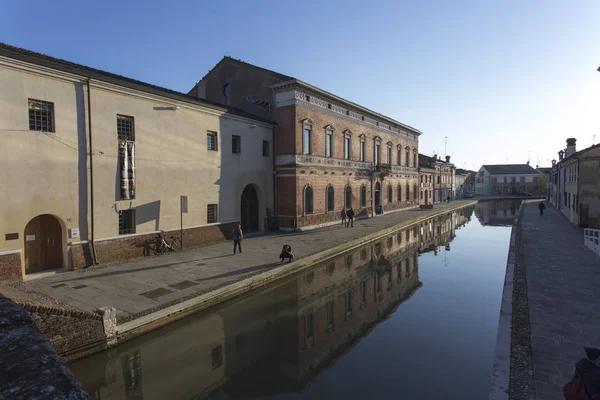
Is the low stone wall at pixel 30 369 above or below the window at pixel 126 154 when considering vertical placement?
below

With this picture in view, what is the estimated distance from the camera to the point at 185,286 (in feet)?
36.8

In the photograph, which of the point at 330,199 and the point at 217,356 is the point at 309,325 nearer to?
the point at 217,356

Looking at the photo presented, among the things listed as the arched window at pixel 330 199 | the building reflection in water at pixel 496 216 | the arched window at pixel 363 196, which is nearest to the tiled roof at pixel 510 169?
the building reflection in water at pixel 496 216

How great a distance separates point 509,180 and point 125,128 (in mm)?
105934

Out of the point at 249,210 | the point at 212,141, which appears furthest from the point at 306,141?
the point at 212,141

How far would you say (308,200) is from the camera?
25.1 metres

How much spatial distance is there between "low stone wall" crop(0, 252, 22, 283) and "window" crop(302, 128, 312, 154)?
17.4 m

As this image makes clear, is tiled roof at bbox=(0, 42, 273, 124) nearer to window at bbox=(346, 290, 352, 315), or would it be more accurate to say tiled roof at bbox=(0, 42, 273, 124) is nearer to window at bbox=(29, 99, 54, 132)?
window at bbox=(29, 99, 54, 132)

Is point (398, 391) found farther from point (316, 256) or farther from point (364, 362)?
point (316, 256)

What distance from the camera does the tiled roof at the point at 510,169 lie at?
95.5 meters

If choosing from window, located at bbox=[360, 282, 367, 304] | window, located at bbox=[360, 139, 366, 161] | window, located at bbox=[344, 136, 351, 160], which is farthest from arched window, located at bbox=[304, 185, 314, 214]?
window, located at bbox=[360, 282, 367, 304]

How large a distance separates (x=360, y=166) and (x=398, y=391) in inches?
1049

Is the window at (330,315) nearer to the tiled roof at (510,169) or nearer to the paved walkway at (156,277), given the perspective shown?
the paved walkway at (156,277)

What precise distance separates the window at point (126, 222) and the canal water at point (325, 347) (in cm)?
750
